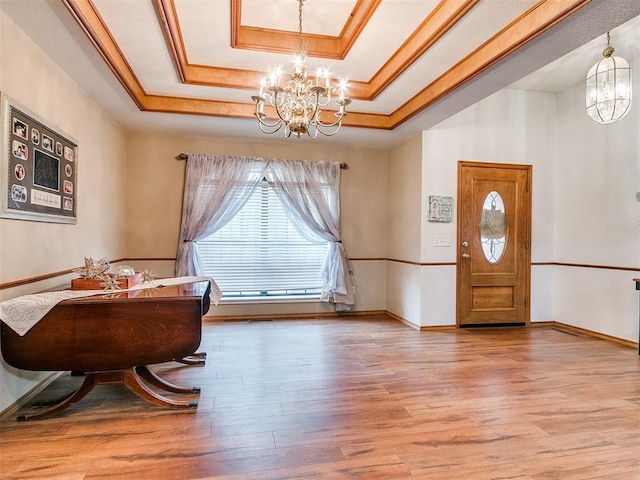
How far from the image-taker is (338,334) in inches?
161

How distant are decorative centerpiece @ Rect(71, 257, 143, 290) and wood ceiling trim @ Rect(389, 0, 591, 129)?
2905 millimetres

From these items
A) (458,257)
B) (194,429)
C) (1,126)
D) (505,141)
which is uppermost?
(505,141)

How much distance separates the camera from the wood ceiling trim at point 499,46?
2057mm

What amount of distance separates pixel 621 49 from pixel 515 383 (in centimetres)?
340

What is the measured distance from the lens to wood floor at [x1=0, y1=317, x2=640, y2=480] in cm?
174

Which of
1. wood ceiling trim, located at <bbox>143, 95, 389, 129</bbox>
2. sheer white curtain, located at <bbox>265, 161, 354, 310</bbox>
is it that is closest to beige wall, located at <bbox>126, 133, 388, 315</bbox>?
sheer white curtain, located at <bbox>265, 161, 354, 310</bbox>

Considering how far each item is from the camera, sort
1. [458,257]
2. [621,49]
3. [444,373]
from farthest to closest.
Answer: [458,257]
[621,49]
[444,373]

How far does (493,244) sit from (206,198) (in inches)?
142

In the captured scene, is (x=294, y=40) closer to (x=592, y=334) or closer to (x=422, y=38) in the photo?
(x=422, y=38)

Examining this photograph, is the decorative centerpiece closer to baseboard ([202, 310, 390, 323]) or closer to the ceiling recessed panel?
the ceiling recessed panel

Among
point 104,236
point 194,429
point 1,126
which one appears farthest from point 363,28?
point 104,236

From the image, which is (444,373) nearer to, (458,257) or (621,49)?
(458,257)

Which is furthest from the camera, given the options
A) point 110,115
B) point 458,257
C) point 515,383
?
point 458,257

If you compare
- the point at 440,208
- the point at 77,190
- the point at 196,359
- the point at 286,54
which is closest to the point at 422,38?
the point at 286,54
